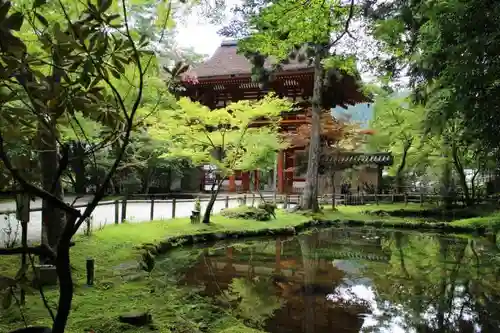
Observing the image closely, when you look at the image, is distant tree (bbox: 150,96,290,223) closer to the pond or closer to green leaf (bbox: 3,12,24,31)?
the pond

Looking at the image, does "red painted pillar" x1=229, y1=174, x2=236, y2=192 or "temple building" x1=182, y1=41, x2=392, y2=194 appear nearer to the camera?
"temple building" x1=182, y1=41, x2=392, y2=194

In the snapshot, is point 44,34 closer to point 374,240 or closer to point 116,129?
point 116,129

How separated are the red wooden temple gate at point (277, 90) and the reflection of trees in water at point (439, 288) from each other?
10.6 meters

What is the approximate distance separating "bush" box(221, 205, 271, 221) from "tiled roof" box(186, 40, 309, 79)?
845cm

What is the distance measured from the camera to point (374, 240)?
12664 mm

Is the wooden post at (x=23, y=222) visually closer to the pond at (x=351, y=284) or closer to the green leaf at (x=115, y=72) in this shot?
the green leaf at (x=115, y=72)

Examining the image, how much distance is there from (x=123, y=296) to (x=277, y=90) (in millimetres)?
17720

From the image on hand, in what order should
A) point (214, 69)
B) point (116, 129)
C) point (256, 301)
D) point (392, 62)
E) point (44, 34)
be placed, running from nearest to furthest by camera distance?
1. point (44, 34)
2. point (116, 129)
3. point (256, 301)
4. point (392, 62)
5. point (214, 69)

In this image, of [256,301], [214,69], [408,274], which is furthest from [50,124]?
[214,69]

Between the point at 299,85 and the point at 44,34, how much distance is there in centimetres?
1942

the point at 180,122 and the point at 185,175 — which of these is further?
the point at 185,175

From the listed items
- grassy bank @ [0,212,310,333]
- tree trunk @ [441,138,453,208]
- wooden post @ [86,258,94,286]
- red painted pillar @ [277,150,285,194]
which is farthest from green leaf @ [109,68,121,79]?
red painted pillar @ [277,150,285,194]

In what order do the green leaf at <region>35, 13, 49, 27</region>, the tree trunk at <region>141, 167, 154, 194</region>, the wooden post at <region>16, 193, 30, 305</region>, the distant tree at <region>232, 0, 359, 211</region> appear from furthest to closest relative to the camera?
the tree trunk at <region>141, 167, 154, 194</region> → the distant tree at <region>232, 0, 359, 211</region> → the wooden post at <region>16, 193, 30, 305</region> → the green leaf at <region>35, 13, 49, 27</region>

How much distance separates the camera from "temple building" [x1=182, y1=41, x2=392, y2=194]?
20375mm
